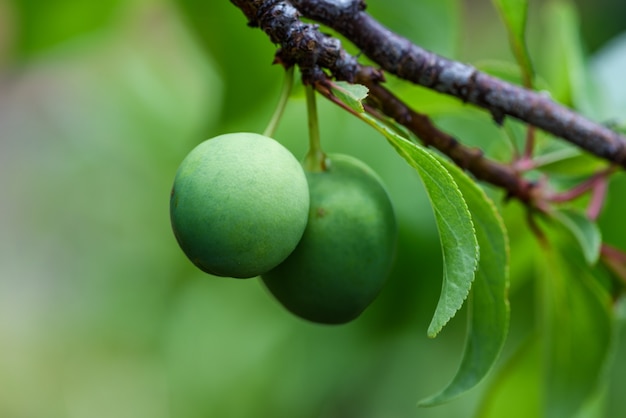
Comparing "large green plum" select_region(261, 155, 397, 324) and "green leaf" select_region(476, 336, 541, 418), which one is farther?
"green leaf" select_region(476, 336, 541, 418)

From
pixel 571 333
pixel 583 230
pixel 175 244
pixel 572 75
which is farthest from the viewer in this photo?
pixel 175 244

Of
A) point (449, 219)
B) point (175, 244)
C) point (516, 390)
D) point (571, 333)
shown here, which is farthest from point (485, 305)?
point (175, 244)

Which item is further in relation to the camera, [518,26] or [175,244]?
[175,244]

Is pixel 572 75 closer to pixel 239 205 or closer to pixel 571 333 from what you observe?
pixel 571 333

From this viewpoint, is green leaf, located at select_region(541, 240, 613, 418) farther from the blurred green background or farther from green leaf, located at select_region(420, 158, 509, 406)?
green leaf, located at select_region(420, 158, 509, 406)

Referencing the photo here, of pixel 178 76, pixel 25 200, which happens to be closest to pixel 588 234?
pixel 178 76

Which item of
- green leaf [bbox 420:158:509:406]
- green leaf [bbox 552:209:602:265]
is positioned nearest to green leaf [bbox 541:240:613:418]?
green leaf [bbox 552:209:602:265]
